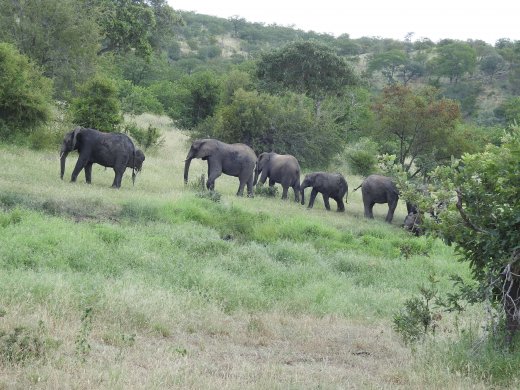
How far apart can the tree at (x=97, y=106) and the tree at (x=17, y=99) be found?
90.7 inches

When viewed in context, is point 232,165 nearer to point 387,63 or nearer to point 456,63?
point 456,63

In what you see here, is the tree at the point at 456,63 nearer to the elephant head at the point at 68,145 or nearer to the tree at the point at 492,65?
the tree at the point at 492,65

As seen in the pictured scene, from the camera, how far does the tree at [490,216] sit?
6684 mm

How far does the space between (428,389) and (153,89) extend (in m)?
42.0

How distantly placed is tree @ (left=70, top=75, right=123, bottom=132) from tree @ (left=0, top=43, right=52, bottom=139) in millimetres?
2304

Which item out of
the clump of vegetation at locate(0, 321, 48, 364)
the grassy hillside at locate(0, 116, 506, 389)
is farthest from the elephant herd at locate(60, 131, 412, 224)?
the clump of vegetation at locate(0, 321, 48, 364)

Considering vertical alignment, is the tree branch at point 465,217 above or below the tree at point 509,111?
above

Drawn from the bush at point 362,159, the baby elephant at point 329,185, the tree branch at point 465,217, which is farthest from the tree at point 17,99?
the tree branch at point 465,217

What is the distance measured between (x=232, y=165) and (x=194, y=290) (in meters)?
10.9

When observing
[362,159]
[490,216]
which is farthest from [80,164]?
[362,159]

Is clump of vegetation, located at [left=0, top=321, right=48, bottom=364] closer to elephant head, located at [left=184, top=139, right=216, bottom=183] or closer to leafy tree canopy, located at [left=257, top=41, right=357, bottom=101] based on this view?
elephant head, located at [left=184, top=139, right=216, bottom=183]

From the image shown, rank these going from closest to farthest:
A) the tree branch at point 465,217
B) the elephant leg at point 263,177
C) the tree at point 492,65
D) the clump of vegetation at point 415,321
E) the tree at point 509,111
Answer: the tree branch at point 465,217 → the clump of vegetation at point 415,321 → the elephant leg at point 263,177 → the tree at point 509,111 → the tree at point 492,65

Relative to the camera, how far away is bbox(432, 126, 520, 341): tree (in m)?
6.68

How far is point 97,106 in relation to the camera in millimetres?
24375
